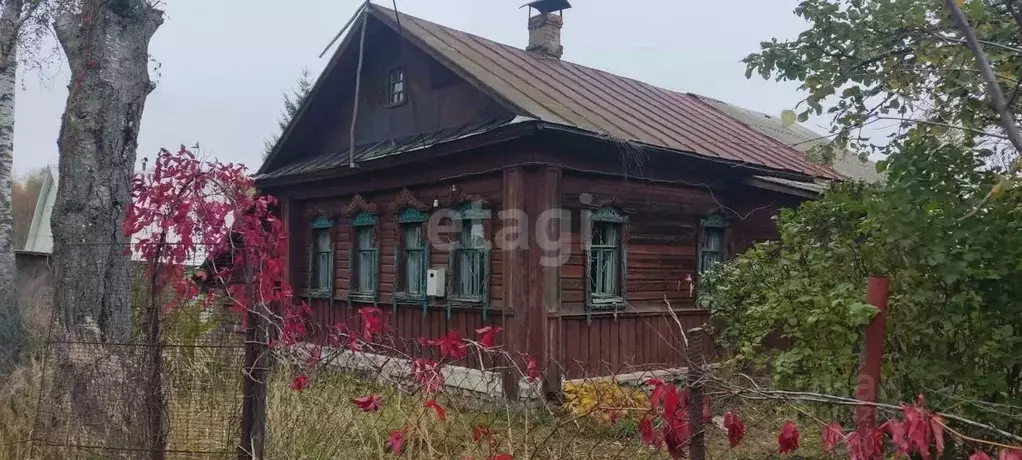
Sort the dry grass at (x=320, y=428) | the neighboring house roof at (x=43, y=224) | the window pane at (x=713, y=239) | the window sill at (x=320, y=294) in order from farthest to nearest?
the neighboring house roof at (x=43, y=224) < the window sill at (x=320, y=294) < the window pane at (x=713, y=239) < the dry grass at (x=320, y=428)

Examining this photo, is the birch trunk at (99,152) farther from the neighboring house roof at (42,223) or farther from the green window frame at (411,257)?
the neighboring house roof at (42,223)

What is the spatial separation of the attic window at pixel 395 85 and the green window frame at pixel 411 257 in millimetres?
1768

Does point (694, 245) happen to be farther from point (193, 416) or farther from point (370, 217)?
point (193, 416)

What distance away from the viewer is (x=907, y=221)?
3855 mm

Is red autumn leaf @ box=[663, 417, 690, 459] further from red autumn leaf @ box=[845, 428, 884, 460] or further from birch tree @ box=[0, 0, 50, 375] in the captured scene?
birch tree @ box=[0, 0, 50, 375]

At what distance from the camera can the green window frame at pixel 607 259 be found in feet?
28.0

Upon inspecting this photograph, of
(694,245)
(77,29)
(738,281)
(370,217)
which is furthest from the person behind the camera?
(370,217)

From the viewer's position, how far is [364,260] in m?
10.6

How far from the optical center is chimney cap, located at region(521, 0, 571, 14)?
39.3ft

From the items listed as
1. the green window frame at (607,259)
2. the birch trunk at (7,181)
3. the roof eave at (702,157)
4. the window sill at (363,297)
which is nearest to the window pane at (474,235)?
the green window frame at (607,259)

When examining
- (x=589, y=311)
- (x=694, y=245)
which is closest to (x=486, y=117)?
(x=589, y=311)

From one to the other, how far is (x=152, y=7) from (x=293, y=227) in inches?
219

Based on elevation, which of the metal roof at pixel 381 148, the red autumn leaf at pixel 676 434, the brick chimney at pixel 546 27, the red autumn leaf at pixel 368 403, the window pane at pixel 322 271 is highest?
the brick chimney at pixel 546 27

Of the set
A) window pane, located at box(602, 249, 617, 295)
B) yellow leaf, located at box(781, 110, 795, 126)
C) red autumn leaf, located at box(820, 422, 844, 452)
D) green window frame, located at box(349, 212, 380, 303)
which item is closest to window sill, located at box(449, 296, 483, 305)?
window pane, located at box(602, 249, 617, 295)
